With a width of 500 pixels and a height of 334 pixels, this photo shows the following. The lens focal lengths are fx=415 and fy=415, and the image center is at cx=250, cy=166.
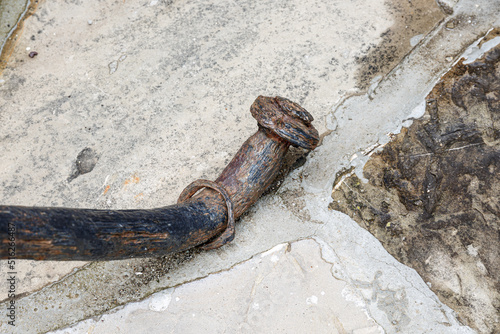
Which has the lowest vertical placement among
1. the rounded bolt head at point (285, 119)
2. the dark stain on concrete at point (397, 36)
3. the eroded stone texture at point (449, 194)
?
the eroded stone texture at point (449, 194)

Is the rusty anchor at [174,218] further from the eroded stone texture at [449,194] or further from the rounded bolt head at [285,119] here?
the eroded stone texture at [449,194]

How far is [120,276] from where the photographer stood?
2.07 meters

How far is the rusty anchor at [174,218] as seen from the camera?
1232 millimetres

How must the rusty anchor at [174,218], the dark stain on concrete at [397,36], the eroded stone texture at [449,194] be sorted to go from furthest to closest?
the dark stain on concrete at [397,36]
the eroded stone texture at [449,194]
the rusty anchor at [174,218]

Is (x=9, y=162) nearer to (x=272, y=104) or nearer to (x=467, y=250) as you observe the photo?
(x=272, y=104)

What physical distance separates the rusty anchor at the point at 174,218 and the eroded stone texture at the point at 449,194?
47 cm

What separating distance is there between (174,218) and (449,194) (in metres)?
1.32

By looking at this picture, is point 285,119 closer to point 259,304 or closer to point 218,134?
point 218,134

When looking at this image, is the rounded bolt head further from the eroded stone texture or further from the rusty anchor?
the eroded stone texture

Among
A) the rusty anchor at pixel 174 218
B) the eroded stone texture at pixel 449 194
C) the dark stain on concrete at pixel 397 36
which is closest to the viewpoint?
the rusty anchor at pixel 174 218

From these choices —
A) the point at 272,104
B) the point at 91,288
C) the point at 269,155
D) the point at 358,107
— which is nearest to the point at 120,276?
the point at 91,288

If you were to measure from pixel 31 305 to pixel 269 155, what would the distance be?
138 cm

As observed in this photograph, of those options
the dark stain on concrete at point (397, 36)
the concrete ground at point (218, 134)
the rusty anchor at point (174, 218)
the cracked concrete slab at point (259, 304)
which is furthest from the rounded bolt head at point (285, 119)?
the dark stain on concrete at point (397, 36)

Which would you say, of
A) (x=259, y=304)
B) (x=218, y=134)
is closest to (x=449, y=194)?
(x=259, y=304)
